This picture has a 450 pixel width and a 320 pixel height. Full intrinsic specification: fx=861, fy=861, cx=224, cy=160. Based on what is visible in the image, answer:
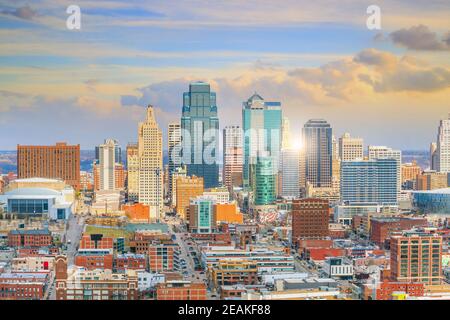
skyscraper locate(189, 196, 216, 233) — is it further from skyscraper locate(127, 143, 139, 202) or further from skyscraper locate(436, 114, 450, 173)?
skyscraper locate(436, 114, 450, 173)

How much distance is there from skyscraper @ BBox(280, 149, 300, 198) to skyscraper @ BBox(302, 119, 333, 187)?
0.75 ft

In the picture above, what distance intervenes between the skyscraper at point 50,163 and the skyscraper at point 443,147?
4842 mm

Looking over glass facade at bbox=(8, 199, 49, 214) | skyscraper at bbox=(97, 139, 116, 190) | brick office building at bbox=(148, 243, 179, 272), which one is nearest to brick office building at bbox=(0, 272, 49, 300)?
brick office building at bbox=(148, 243, 179, 272)

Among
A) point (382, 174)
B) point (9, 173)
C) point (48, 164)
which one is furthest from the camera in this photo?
point (382, 174)

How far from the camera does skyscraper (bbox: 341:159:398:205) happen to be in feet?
51.6

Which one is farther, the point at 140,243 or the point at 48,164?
the point at 48,164

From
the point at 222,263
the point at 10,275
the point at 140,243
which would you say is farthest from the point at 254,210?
the point at 10,275

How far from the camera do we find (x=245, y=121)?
556 inches

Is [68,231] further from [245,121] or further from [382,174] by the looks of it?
[382,174]

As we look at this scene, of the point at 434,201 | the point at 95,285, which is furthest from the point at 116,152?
the point at 95,285

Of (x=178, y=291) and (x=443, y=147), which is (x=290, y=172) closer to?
(x=443, y=147)

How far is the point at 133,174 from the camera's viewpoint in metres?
15.2

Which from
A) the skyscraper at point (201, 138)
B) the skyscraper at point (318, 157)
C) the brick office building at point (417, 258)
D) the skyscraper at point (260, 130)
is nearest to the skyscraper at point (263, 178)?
the skyscraper at point (260, 130)

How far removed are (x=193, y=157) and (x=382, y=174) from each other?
3.96 m
